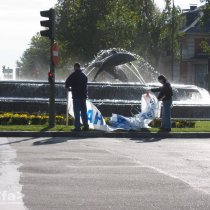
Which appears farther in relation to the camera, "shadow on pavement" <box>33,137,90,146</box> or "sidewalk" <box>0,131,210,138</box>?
"sidewalk" <box>0,131,210,138</box>

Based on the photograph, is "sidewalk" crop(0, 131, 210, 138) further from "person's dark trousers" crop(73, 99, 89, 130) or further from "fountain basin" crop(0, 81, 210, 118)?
"fountain basin" crop(0, 81, 210, 118)

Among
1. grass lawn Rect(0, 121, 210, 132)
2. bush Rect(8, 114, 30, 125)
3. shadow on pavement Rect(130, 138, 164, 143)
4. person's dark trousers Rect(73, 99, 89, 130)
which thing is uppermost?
person's dark trousers Rect(73, 99, 89, 130)

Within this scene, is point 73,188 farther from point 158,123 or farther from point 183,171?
point 158,123

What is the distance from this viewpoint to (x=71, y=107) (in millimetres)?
23203

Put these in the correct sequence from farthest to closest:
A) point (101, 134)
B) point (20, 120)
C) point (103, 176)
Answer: point (20, 120) → point (101, 134) → point (103, 176)

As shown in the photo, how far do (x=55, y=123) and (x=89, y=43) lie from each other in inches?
2068

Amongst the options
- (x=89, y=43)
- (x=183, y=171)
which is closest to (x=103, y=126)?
(x=183, y=171)

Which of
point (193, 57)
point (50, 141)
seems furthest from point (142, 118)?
point (193, 57)

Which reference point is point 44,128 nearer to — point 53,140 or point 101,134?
point 101,134

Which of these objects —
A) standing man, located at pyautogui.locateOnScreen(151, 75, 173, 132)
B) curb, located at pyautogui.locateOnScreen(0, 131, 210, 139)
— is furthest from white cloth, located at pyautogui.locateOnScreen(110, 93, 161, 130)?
curb, located at pyautogui.locateOnScreen(0, 131, 210, 139)

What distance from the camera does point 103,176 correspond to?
11.3m

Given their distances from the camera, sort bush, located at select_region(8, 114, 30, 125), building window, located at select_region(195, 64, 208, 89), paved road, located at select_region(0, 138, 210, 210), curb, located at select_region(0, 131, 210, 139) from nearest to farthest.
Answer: paved road, located at select_region(0, 138, 210, 210) < curb, located at select_region(0, 131, 210, 139) < bush, located at select_region(8, 114, 30, 125) < building window, located at select_region(195, 64, 208, 89)

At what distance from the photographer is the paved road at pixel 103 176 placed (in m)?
8.86

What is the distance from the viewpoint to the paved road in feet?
29.1
